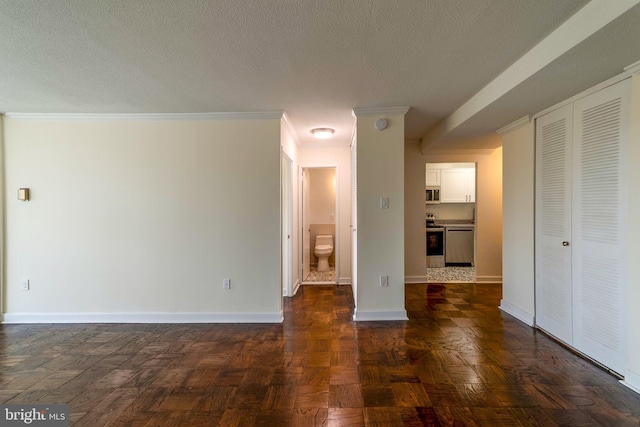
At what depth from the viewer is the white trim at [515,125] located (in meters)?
3.06

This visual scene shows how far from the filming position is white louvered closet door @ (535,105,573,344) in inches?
103

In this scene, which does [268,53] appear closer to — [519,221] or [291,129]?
[291,129]

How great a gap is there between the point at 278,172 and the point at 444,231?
4.40 meters

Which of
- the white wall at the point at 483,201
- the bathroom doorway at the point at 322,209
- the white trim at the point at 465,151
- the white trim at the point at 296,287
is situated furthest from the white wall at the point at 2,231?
the white trim at the point at 465,151

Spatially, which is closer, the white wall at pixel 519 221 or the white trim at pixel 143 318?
the white wall at pixel 519 221

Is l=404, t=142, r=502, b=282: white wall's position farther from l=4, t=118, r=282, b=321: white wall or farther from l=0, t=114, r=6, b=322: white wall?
l=0, t=114, r=6, b=322: white wall

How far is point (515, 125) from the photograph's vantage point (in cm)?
326

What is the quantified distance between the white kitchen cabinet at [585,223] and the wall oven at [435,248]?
10.5 ft

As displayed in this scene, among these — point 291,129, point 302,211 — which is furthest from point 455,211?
point 291,129

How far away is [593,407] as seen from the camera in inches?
70.9

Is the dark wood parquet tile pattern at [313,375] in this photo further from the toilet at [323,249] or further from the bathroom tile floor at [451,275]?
the toilet at [323,249]

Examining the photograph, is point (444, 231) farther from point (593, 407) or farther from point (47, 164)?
point (47, 164)

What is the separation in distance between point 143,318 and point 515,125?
4755 millimetres

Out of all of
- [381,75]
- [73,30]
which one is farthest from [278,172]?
[73,30]
